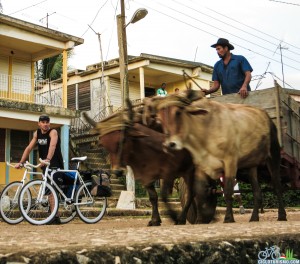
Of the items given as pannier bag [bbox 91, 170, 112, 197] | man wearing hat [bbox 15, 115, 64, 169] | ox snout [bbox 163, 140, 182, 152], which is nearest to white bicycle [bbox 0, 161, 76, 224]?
man wearing hat [bbox 15, 115, 64, 169]

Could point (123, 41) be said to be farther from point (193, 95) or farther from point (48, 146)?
point (193, 95)

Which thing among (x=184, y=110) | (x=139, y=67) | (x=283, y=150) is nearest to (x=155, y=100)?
(x=184, y=110)

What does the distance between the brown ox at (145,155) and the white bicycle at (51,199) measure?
3299 millimetres

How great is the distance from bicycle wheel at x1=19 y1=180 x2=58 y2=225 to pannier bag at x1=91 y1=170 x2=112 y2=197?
43.7 inches

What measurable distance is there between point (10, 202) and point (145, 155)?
4.32 m

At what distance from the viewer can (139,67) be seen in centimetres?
2475

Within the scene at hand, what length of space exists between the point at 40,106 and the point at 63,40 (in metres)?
3.32

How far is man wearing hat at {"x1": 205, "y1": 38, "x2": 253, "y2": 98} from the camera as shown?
6.85 metres

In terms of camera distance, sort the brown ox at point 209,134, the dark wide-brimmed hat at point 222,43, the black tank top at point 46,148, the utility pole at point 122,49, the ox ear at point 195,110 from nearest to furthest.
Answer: the brown ox at point 209,134, the ox ear at point 195,110, the dark wide-brimmed hat at point 222,43, the black tank top at point 46,148, the utility pole at point 122,49

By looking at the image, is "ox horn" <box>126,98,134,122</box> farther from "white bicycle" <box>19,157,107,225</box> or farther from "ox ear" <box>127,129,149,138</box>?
"white bicycle" <box>19,157,107,225</box>

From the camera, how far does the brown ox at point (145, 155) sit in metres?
5.41

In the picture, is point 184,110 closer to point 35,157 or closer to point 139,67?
point 35,157

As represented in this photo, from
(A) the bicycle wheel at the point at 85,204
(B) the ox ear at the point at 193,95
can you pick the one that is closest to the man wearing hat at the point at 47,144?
(A) the bicycle wheel at the point at 85,204

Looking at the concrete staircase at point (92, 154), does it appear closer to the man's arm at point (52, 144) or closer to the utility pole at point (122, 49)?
the utility pole at point (122, 49)
